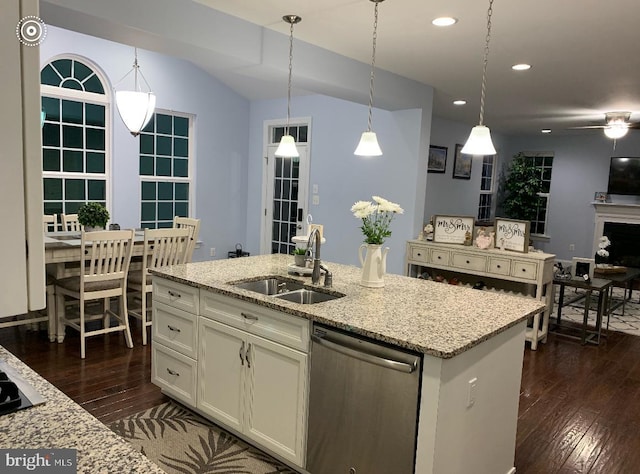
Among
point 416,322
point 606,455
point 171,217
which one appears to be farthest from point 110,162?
point 606,455

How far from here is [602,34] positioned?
3.43m

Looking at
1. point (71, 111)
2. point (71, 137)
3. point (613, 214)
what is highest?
point (71, 111)

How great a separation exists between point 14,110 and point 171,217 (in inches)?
252

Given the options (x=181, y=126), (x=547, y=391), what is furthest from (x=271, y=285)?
(x=181, y=126)

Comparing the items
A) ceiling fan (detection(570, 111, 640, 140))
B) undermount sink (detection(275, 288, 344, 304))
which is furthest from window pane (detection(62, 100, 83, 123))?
ceiling fan (detection(570, 111, 640, 140))

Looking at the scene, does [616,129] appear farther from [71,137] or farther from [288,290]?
[71,137]

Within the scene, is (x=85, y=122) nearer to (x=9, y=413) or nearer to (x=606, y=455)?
(x=9, y=413)

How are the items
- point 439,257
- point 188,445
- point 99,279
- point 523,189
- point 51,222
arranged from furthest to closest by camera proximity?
point 523,189 → point 439,257 → point 51,222 → point 99,279 → point 188,445

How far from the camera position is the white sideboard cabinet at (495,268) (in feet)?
14.6

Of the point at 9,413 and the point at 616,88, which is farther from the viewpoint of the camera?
the point at 616,88

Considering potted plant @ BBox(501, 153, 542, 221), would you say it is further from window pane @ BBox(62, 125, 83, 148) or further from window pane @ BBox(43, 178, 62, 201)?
window pane @ BBox(43, 178, 62, 201)

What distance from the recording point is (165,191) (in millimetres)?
6684

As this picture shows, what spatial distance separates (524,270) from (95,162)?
5018 millimetres

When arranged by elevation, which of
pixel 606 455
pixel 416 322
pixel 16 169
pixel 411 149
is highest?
pixel 411 149
